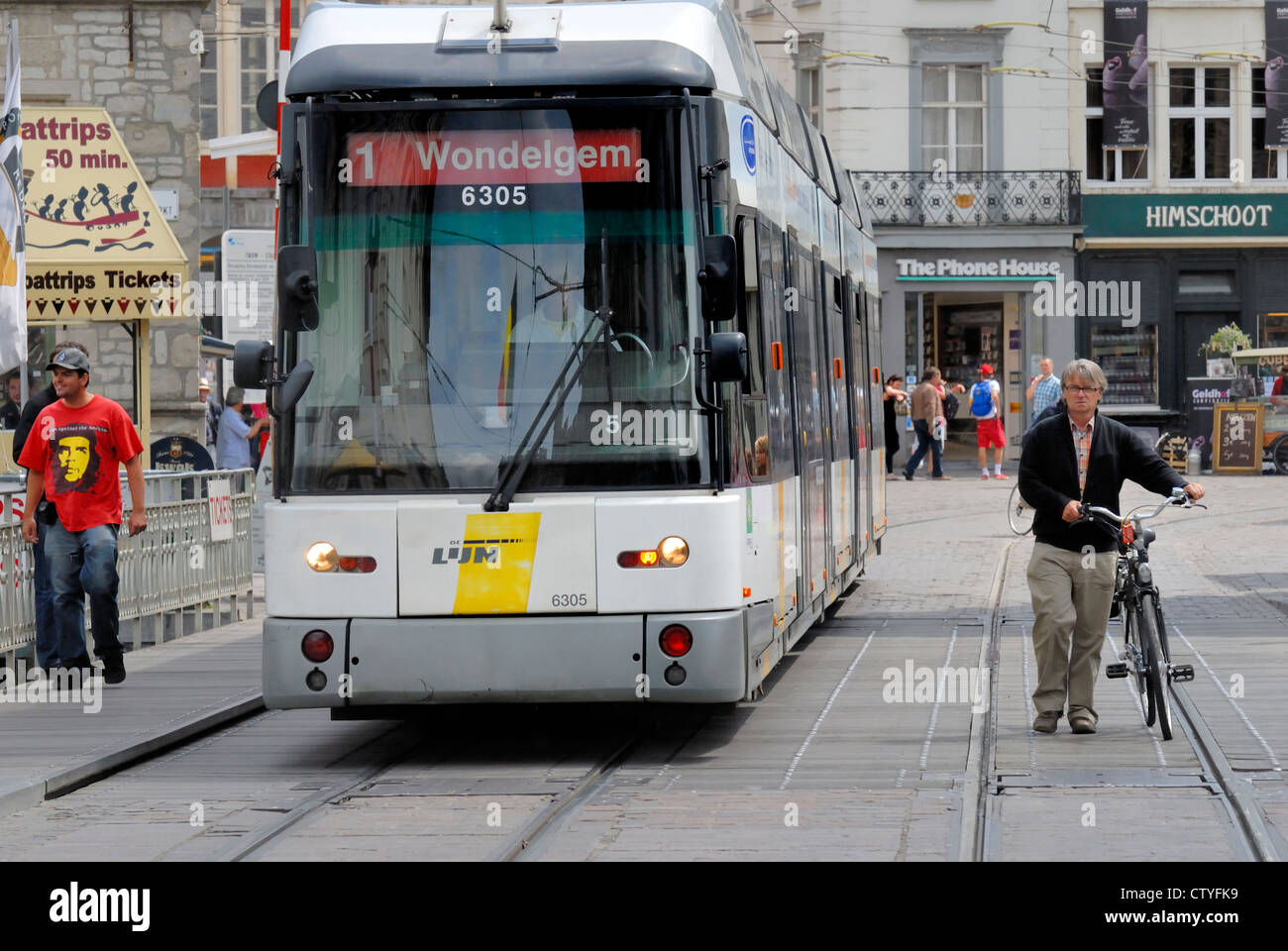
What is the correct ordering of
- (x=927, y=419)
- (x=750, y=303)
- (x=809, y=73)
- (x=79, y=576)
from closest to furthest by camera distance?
(x=750, y=303) < (x=79, y=576) < (x=927, y=419) < (x=809, y=73)

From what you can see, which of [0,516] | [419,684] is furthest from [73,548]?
[419,684]

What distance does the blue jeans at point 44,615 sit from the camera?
39.1 ft

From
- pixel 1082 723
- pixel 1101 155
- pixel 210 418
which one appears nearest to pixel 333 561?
pixel 1082 723

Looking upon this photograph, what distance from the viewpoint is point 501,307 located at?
8.91 m

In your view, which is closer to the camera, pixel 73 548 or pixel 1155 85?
pixel 73 548

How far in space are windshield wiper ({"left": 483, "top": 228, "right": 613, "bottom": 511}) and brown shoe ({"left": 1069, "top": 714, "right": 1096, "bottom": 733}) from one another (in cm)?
282

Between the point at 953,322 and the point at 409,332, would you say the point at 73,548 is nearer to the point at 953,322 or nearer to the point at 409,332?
the point at 409,332

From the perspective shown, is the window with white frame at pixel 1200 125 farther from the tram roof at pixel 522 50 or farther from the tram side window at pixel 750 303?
the tram roof at pixel 522 50

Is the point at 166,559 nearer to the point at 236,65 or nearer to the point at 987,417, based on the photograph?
the point at 987,417

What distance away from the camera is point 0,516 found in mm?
11828

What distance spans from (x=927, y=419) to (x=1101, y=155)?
1039cm

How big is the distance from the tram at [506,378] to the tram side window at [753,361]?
115 mm

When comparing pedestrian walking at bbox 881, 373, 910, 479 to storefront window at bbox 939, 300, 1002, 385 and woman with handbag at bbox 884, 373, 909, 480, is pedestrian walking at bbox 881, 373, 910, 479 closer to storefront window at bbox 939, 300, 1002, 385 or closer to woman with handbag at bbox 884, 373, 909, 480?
woman with handbag at bbox 884, 373, 909, 480
